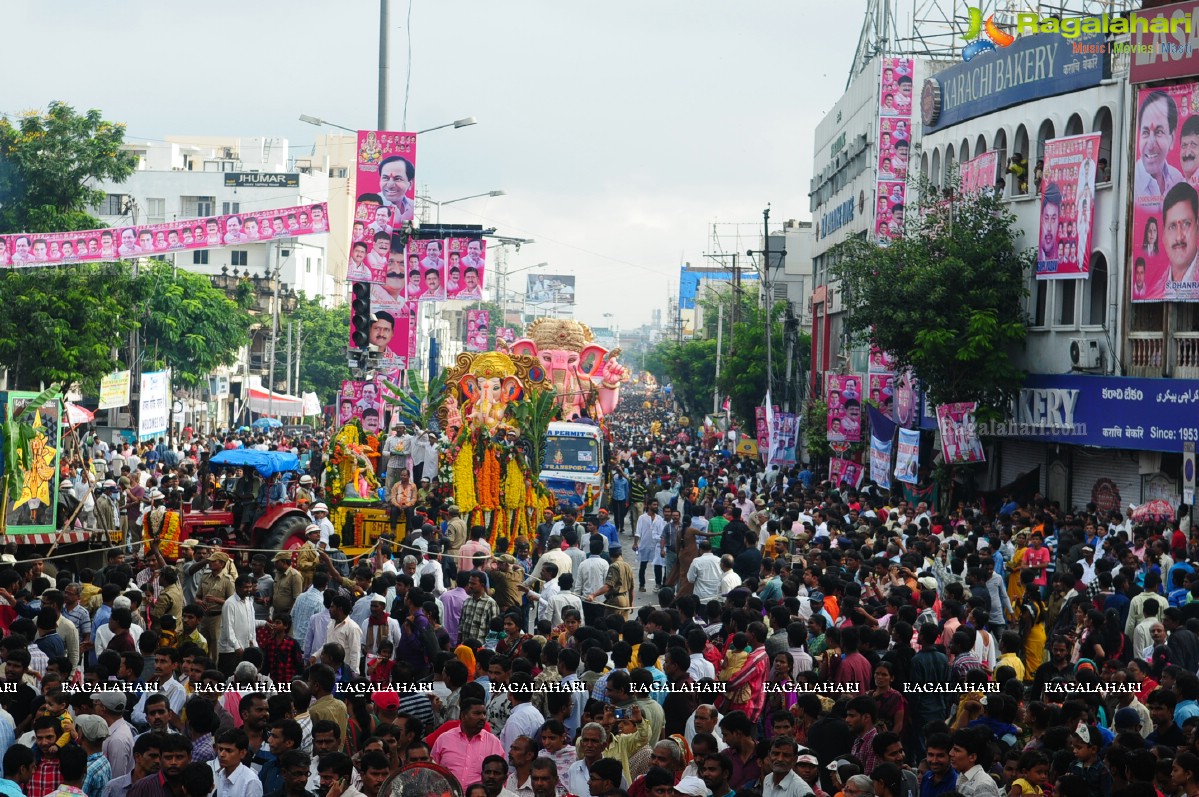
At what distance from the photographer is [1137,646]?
13.0m

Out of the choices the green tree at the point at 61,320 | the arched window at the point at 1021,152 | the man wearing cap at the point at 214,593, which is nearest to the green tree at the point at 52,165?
the green tree at the point at 61,320

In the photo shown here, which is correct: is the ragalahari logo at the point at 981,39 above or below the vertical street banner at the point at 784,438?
above

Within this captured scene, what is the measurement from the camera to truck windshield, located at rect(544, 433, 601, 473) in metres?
28.7

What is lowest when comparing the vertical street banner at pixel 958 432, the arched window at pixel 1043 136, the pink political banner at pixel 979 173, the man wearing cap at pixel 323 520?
the man wearing cap at pixel 323 520

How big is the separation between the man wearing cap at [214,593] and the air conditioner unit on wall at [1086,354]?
18220 millimetres

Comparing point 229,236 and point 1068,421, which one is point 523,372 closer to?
point 229,236

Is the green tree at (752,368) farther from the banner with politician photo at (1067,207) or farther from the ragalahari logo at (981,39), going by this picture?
the banner with politician photo at (1067,207)

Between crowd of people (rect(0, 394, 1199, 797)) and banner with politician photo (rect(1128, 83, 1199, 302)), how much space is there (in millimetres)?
8578

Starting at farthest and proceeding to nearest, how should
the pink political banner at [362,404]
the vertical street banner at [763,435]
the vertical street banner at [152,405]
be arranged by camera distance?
the vertical street banner at [763,435] → the vertical street banner at [152,405] → the pink political banner at [362,404]

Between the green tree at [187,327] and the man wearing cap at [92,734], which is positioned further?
the green tree at [187,327]

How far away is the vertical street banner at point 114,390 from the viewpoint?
33.5 m

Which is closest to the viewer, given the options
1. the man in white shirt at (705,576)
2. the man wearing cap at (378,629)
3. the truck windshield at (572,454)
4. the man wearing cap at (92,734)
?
the man wearing cap at (92,734)

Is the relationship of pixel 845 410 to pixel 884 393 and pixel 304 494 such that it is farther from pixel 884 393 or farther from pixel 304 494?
pixel 304 494

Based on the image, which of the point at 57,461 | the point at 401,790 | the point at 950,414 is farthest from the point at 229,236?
the point at 401,790
